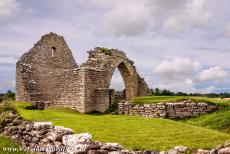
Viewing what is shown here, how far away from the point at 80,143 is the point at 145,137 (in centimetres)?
360

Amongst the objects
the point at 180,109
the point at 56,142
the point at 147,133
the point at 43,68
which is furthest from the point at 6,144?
the point at 43,68

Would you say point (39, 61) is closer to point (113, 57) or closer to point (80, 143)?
point (113, 57)

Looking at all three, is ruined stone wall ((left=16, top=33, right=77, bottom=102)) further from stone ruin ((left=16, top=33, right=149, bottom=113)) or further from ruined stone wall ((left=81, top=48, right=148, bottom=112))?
ruined stone wall ((left=81, top=48, right=148, bottom=112))

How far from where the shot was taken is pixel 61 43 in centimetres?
3338

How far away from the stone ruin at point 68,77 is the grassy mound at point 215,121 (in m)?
6.64

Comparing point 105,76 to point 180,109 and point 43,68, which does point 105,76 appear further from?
point 43,68

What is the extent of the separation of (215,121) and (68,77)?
32.5 feet

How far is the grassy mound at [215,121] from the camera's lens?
1739cm

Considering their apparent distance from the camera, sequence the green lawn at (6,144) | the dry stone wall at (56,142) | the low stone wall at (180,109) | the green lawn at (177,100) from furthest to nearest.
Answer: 1. the green lawn at (177,100)
2. the low stone wall at (180,109)
3. the green lawn at (6,144)
4. the dry stone wall at (56,142)

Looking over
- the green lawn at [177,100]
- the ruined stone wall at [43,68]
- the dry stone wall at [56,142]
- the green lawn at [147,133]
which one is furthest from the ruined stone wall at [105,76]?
the dry stone wall at [56,142]

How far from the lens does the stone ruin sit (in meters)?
24.1

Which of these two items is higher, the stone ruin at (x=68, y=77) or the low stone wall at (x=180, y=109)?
the stone ruin at (x=68, y=77)

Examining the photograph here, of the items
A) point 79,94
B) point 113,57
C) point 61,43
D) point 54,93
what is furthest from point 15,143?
point 61,43

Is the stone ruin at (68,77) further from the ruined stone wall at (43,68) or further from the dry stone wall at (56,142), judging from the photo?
the dry stone wall at (56,142)
